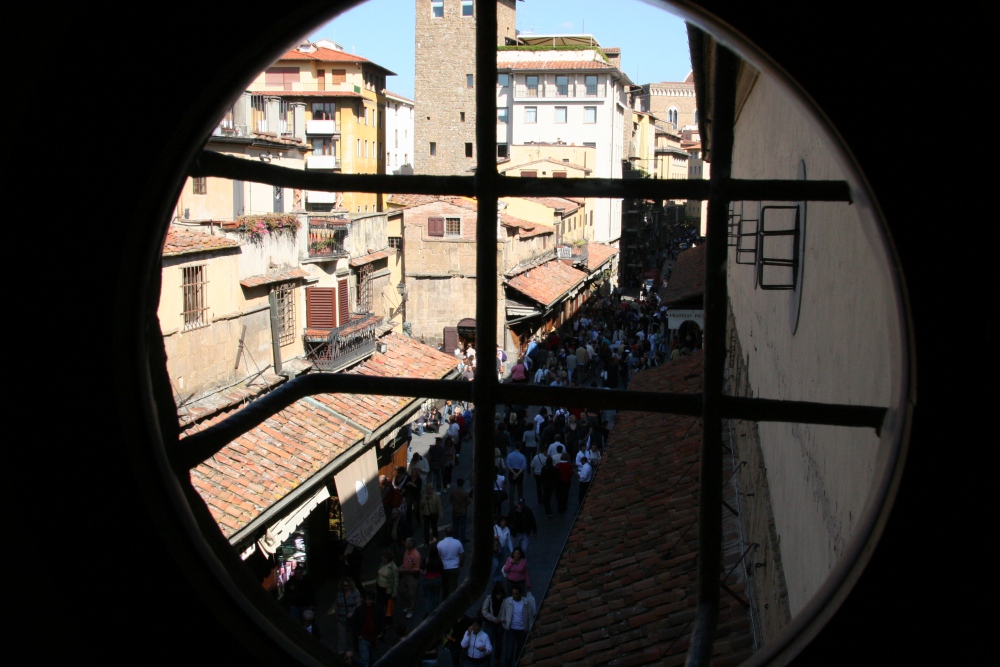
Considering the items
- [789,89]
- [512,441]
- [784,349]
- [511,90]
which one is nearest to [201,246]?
[512,441]

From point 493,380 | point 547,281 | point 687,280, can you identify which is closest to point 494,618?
point 493,380

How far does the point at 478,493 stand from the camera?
81.9 inches

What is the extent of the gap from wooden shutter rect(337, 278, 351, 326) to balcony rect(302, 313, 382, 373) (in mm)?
245

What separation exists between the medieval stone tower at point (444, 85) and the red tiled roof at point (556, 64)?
1330 millimetres

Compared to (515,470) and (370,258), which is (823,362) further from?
(370,258)

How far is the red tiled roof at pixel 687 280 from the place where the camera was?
1903cm

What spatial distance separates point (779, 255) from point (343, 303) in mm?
13450

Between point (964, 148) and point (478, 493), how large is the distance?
113cm

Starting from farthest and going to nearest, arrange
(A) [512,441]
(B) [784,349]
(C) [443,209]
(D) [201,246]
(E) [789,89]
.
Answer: (C) [443,209] → (A) [512,441] → (D) [201,246] → (B) [784,349] → (E) [789,89]

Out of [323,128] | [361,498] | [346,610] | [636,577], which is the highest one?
[323,128]

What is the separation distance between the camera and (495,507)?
9430mm

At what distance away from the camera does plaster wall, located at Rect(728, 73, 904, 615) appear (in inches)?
91.8

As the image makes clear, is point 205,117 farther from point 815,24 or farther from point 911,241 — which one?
point 911,241

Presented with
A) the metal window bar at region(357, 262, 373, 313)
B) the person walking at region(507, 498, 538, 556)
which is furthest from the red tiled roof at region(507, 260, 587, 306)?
the person walking at region(507, 498, 538, 556)
